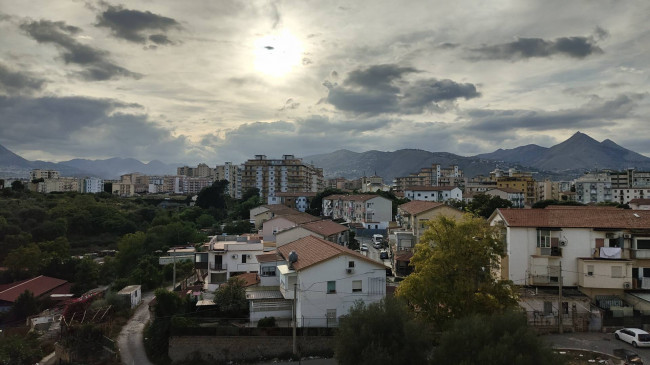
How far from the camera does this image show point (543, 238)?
91.1ft

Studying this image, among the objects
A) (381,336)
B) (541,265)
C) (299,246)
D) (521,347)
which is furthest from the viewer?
(299,246)

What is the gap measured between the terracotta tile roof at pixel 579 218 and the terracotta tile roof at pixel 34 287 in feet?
127

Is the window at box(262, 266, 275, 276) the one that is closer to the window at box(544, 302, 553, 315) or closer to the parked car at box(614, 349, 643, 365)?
the window at box(544, 302, 553, 315)

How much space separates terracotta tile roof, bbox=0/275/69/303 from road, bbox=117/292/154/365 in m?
12.7

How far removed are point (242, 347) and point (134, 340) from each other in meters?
8.14

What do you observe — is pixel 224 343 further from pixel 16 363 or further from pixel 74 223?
pixel 74 223

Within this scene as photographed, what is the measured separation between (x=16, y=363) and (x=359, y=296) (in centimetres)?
1868

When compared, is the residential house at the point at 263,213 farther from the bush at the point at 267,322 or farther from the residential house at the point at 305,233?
the bush at the point at 267,322

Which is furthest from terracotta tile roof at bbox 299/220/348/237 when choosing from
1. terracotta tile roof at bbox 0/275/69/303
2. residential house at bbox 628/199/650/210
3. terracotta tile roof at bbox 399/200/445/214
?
residential house at bbox 628/199/650/210

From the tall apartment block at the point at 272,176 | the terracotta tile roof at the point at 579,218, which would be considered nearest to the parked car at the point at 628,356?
the terracotta tile roof at the point at 579,218

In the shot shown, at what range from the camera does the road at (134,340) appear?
24.3 metres

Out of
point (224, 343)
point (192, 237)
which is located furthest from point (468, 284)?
point (192, 237)

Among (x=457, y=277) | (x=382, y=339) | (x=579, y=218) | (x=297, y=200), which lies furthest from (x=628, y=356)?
(x=297, y=200)

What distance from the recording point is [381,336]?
1625cm
